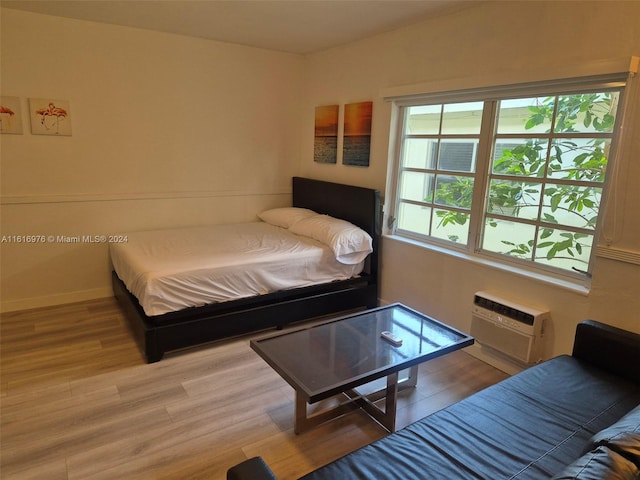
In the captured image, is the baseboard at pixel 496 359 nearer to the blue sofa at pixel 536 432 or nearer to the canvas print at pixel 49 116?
the blue sofa at pixel 536 432

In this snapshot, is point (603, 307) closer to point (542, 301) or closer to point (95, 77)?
point (542, 301)

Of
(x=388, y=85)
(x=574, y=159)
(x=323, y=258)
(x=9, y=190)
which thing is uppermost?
(x=388, y=85)

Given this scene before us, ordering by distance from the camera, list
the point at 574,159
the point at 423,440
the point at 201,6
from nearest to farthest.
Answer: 1. the point at 423,440
2. the point at 574,159
3. the point at 201,6

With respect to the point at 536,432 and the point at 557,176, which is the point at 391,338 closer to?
the point at 536,432

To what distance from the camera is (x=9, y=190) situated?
3318 millimetres

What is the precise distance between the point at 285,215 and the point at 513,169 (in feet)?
7.16

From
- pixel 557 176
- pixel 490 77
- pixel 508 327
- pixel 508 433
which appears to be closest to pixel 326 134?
pixel 490 77

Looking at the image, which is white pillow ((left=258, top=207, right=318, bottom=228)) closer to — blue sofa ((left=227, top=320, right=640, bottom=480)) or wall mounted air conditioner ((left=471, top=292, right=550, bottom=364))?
wall mounted air conditioner ((left=471, top=292, right=550, bottom=364))

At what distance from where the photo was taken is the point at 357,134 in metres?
3.83

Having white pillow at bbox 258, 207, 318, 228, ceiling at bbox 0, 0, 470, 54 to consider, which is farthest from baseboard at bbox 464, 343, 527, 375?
ceiling at bbox 0, 0, 470, 54

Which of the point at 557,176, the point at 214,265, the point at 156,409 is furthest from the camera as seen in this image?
the point at 214,265

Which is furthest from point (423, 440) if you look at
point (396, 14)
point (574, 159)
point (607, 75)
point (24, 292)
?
point (24, 292)

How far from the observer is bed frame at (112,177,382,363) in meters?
2.78

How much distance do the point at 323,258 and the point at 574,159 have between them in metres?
1.88
